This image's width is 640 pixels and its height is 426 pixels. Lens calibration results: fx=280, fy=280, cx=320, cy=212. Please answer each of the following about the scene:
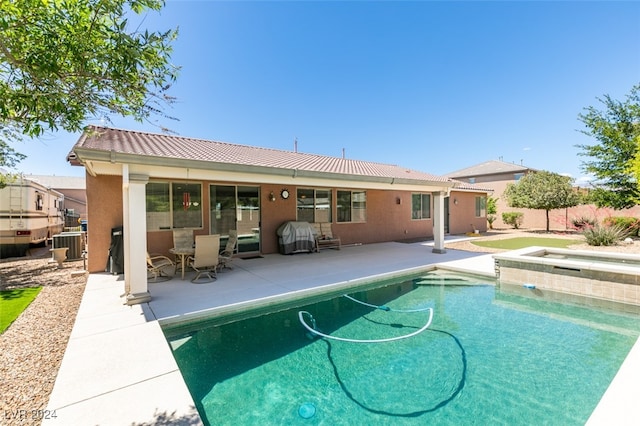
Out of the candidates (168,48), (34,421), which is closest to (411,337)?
(34,421)

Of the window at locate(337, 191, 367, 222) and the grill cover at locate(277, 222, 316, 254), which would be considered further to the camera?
the window at locate(337, 191, 367, 222)

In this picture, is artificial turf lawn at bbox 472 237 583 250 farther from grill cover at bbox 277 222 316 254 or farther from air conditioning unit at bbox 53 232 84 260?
air conditioning unit at bbox 53 232 84 260

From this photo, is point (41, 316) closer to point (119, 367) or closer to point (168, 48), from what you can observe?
point (119, 367)

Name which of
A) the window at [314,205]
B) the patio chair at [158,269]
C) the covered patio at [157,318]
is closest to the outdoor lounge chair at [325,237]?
the window at [314,205]

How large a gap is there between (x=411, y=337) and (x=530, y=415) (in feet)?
6.15

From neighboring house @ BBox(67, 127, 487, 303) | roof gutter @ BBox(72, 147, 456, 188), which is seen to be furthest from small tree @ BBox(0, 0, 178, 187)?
roof gutter @ BBox(72, 147, 456, 188)

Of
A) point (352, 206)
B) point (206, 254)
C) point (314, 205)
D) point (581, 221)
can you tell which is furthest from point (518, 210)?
point (206, 254)

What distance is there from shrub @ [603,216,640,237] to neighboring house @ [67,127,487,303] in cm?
1266

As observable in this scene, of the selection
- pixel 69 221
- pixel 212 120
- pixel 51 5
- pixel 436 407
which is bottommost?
pixel 436 407

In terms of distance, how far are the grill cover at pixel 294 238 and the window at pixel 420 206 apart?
7.49 m

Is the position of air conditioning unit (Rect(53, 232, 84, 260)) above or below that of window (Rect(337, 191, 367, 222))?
below

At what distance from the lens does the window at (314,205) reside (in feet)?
38.8

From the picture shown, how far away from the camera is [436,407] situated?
9.96 ft

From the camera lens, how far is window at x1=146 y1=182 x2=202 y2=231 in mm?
8586
